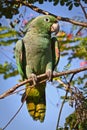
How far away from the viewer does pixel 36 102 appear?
2.86 metres

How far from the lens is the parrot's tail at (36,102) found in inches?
108

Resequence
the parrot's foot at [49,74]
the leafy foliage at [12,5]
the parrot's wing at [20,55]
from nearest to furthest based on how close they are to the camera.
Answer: the parrot's foot at [49,74], the parrot's wing at [20,55], the leafy foliage at [12,5]

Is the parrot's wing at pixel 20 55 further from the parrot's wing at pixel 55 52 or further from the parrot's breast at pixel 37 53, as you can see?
the parrot's wing at pixel 55 52

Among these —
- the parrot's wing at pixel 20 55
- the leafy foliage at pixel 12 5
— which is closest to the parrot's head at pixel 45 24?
the parrot's wing at pixel 20 55

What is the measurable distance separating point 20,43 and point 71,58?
5.72ft

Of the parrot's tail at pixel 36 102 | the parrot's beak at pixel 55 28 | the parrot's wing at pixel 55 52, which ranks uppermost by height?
the parrot's beak at pixel 55 28

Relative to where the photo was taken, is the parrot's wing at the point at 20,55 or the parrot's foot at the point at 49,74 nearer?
the parrot's foot at the point at 49,74

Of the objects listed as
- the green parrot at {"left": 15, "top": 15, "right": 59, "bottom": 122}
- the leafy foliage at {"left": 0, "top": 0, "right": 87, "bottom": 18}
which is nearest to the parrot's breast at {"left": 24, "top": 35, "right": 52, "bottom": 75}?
the green parrot at {"left": 15, "top": 15, "right": 59, "bottom": 122}

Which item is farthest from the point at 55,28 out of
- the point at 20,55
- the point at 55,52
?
the point at 20,55

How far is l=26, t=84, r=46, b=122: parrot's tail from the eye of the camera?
2732mm

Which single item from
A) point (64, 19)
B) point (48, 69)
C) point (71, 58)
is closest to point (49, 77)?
point (48, 69)

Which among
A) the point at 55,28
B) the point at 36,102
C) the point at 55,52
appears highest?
the point at 55,28

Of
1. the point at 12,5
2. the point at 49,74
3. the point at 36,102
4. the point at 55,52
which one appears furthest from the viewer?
the point at 12,5

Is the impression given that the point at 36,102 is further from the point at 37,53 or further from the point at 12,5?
the point at 12,5
